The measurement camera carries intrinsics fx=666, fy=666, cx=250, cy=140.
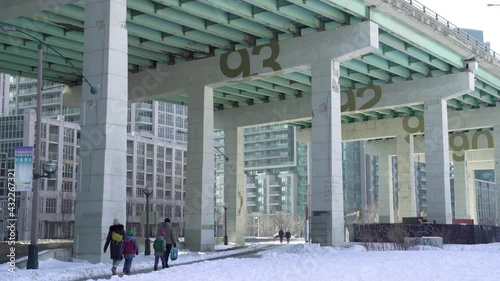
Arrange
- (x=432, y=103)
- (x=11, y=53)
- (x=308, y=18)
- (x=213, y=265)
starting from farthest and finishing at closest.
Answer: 1. (x=432, y=103)
2. (x=11, y=53)
3. (x=308, y=18)
4. (x=213, y=265)

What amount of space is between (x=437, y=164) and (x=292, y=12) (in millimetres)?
21340

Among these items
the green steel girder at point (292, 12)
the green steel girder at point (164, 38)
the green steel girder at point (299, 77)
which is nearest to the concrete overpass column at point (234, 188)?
the green steel girder at point (299, 77)

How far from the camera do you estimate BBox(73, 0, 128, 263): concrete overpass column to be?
27.0 m

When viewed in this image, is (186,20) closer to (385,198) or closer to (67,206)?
(385,198)

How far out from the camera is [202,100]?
4497 centimetres

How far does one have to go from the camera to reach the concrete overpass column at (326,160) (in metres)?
39.7

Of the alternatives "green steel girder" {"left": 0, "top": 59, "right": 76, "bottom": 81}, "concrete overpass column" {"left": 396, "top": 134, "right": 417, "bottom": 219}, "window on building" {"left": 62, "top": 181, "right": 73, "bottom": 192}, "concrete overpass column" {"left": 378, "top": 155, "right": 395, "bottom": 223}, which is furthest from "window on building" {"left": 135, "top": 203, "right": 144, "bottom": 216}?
"green steel girder" {"left": 0, "top": 59, "right": 76, "bottom": 81}

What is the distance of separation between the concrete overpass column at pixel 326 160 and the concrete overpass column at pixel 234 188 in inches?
700

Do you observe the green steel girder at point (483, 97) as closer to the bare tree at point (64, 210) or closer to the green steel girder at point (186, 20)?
the green steel girder at point (186, 20)

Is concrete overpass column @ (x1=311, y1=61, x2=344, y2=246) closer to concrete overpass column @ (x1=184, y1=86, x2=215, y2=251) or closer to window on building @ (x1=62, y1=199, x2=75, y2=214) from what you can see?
concrete overpass column @ (x1=184, y1=86, x2=215, y2=251)

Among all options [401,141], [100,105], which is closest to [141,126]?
[401,141]

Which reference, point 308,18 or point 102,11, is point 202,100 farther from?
point 102,11

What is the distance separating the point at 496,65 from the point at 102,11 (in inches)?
1466

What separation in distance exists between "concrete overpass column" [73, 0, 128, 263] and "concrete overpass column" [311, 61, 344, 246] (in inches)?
604
